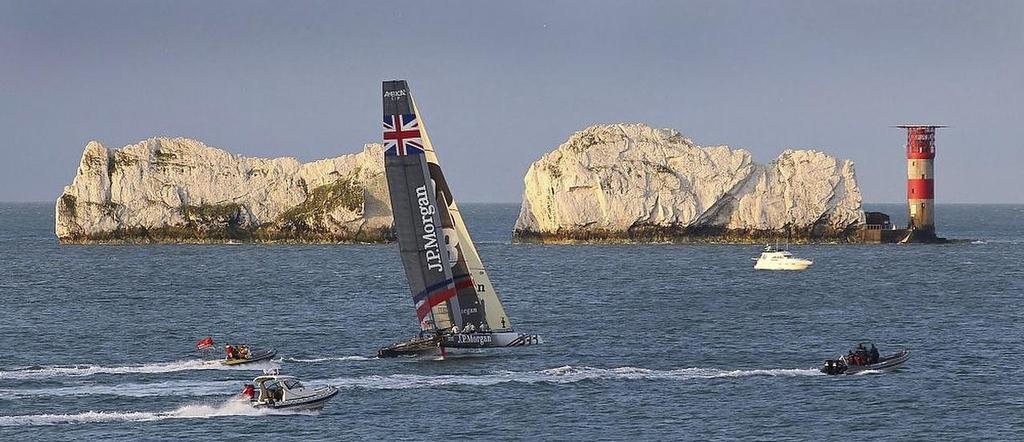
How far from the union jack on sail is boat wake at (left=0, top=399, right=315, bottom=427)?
60.1ft

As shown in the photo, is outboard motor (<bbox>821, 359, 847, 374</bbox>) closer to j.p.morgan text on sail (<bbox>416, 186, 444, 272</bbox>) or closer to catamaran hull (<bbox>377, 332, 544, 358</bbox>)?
catamaran hull (<bbox>377, 332, 544, 358</bbox>)

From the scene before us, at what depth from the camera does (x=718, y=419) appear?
6056cm

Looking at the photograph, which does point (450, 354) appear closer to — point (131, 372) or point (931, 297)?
point (131, 372)

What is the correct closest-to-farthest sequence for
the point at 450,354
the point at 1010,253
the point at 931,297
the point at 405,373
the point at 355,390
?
the point at 355,390 → the point at 405,373 → the point at 450,354 → the point at 931,297 → the point at 1010,253

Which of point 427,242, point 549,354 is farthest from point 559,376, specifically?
point 427,242

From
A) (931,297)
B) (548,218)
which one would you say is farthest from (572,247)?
(931,297)

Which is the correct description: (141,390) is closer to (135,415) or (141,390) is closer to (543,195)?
(135,415)

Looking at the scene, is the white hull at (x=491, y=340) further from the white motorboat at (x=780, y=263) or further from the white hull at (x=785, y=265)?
the white motorboat at (x=780, y=263)

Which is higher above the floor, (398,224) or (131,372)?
(398,224)

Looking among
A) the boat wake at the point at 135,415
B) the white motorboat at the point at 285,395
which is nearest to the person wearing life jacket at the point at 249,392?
the white motorboat at the point at 285,395

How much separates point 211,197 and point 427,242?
106352 mm

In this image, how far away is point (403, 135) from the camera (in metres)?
76.9

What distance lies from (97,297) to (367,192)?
6529 centimetres

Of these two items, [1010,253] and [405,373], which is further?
[1010,253]
